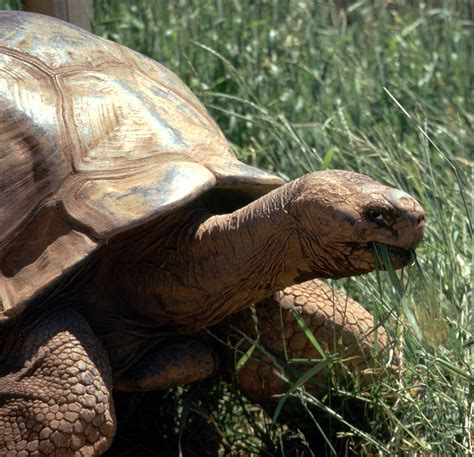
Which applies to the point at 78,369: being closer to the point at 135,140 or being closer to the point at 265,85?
the point at 135,140

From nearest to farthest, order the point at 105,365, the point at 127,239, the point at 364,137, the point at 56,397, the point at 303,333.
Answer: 1. the point at 56,397
2. the point at 105,365
3. the point at 127,239
4. the point at 303,333
5. the point at 364,137

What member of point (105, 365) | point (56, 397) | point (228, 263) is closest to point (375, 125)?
point (228, 263)

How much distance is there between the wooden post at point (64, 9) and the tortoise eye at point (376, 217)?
1.99m

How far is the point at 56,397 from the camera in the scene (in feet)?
9.90

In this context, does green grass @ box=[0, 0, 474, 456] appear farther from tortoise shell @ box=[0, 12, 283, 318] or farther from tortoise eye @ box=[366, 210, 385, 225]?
tortoise shell @ box=[0, 12, 283, 318]

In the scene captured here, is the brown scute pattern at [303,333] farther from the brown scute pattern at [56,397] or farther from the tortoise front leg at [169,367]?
the brown scute pattern at [56,397]

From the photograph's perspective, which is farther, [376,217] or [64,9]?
[64,9]

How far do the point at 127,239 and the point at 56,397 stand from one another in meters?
0.55

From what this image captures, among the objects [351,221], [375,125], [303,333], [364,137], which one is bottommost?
[303,333]

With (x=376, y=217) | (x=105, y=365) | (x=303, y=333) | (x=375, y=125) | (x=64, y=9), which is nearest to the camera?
(x=376, y=217)

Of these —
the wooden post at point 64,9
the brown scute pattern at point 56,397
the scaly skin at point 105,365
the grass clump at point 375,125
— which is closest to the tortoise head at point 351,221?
the grass clump at point 375,125

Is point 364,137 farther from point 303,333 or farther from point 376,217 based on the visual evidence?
point 376,217

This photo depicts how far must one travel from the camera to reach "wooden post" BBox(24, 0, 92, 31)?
172 inches

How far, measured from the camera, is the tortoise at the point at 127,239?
3008mm
